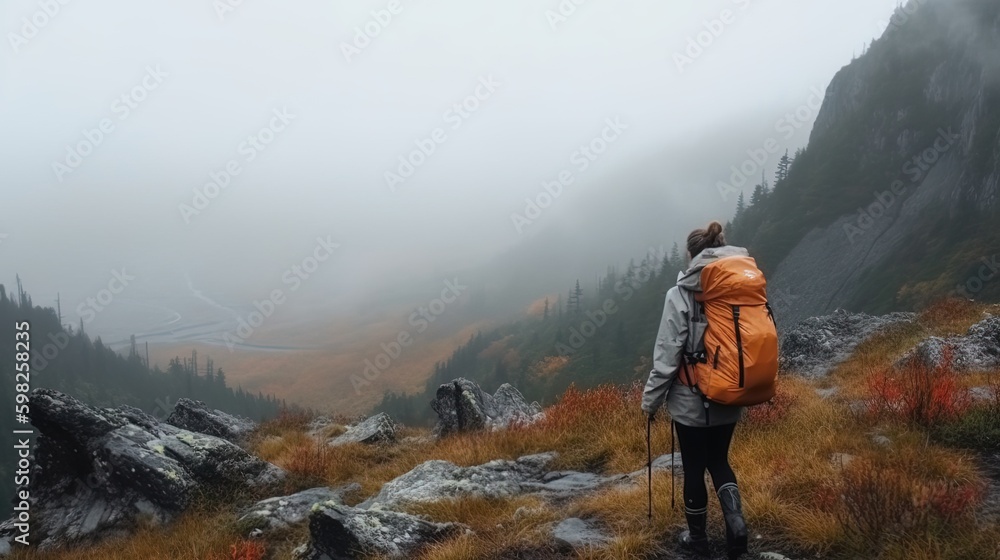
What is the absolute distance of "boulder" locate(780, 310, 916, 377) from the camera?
1521 centimetres

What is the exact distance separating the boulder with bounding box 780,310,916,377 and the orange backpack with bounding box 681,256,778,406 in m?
11.7

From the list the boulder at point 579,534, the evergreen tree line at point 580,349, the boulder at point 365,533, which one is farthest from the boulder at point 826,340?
the evergreen tree line at point 580,349

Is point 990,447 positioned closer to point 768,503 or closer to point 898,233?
point 768,503

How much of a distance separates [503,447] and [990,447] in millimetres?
6185

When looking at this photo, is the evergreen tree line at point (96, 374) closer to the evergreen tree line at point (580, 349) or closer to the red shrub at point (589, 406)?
the evergreen tree line at point (580, 349)

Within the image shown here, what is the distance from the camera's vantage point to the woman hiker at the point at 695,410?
427 centimetres

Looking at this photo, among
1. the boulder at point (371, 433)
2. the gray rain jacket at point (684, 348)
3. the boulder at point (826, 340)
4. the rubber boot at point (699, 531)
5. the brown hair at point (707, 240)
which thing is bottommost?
the boulder at point (826, 340)

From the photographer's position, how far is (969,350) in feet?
37.9

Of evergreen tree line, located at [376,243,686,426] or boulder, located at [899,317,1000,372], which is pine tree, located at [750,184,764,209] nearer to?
evergreen tree line, located at [376,243,686,426]

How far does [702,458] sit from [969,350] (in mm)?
11099

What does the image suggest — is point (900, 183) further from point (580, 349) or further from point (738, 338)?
point (738, 338)

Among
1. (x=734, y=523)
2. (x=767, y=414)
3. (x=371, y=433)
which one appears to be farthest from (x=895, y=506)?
(x=371, y=433)

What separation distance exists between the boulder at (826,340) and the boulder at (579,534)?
11115 mm

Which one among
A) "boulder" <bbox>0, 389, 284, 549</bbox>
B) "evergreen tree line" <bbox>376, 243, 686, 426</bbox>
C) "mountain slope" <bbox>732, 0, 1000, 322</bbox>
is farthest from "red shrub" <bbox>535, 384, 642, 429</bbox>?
"evergreen tree line" <bbox>376, 243, 686, 426</bbox>
